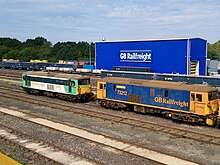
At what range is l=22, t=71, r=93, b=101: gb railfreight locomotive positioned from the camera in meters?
29.4

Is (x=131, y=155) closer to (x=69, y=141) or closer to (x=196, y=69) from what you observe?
(x=69, y=141)

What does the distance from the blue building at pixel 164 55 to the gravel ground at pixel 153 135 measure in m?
13.9

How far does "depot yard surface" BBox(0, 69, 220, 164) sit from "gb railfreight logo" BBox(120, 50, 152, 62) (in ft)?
50.2

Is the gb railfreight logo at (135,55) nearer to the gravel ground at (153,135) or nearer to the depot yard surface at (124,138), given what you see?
the gravel ground at (153,135)

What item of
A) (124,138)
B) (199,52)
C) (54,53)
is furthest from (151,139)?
(54,53)

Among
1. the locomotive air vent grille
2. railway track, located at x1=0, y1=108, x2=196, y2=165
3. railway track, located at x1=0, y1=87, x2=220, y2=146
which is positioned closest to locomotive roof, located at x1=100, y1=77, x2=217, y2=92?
the locomotive air vent grille

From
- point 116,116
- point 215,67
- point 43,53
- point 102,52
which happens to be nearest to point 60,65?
point 102,52

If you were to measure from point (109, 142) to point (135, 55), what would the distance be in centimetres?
2496

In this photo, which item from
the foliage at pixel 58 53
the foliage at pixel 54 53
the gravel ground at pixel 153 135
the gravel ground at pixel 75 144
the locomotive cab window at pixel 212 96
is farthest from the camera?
the foliage at pixel 54 53

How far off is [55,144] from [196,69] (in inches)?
1015

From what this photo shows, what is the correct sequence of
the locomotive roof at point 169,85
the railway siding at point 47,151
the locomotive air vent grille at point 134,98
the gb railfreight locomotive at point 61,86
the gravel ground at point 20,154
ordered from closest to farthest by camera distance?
the gravel ground at point 20,154 < the railway siding at point 47,151 < the locomotive roof at point 169,85 < the locomotive air vent grille at point 134,98 < the gb railfreight locomotive at point 61,86

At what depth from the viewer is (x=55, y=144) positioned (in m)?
16.4

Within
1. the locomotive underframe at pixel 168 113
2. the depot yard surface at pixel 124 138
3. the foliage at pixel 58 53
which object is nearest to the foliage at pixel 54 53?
the foliage at pixel 58 53

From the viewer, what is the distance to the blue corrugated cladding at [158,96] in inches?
821
